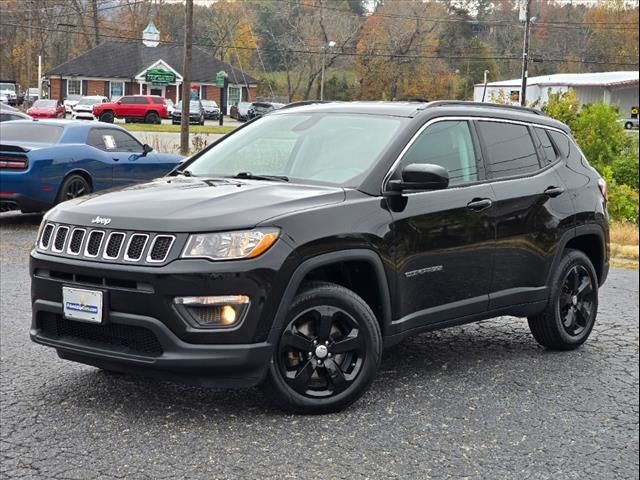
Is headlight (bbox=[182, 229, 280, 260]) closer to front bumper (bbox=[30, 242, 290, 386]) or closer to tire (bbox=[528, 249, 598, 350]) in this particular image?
front bumper (bbox=[30, 242, 290, 386])

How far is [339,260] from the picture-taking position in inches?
191

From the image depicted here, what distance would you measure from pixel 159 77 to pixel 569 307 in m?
29.1

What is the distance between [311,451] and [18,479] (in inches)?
51.5

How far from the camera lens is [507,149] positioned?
6.26m


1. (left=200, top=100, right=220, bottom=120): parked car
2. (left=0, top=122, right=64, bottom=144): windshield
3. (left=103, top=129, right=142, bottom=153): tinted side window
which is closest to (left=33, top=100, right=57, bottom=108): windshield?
(left=200, top=100, right=220, bottom=120): parked car

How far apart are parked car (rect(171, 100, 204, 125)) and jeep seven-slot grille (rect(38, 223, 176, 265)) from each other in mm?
27452

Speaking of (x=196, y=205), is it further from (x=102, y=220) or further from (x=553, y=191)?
(x=553, y=191)

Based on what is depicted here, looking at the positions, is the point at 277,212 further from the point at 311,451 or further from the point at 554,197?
the point at 554,197

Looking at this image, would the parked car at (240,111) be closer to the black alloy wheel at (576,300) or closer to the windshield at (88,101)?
the windshield at (88,101)

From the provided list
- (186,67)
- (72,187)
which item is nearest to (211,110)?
(186,67)

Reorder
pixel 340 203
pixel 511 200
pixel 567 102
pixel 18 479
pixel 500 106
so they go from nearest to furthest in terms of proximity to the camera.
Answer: pixel 18 479 → pixel 340 203 → pixel 511 200 → pixel 500 106 → pixel 567 102

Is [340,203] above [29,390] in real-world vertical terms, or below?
above

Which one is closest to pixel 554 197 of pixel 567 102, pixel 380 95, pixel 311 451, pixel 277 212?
pixel 277 212

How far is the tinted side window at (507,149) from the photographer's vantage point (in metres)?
6.07
